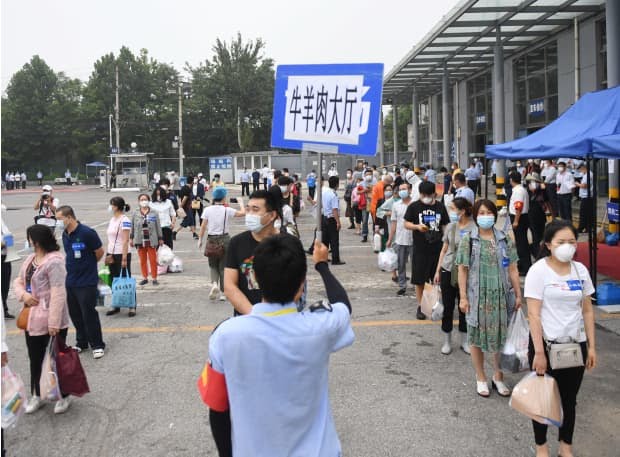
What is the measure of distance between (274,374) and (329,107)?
11.1 ft

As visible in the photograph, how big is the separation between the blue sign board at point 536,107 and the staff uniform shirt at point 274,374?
23.9 metres

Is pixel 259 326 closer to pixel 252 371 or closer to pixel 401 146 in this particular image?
pixel 252 371

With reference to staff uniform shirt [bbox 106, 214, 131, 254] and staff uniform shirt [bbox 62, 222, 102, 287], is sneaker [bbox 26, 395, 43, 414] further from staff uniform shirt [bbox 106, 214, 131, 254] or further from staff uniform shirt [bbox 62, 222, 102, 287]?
staff uniform shirt [bbox 106, 214, 131, 254]

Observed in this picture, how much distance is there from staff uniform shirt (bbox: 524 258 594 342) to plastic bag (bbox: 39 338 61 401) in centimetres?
369

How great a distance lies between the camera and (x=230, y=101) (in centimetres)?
6625

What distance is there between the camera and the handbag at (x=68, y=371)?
16.6ft

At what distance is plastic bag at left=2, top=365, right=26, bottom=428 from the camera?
3750mm

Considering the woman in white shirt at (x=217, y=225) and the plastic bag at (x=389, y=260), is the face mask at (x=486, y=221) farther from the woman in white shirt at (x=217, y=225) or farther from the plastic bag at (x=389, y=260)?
the plastic bag at (x=389, y=260)

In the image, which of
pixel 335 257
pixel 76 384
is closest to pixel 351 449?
pixel 76 384

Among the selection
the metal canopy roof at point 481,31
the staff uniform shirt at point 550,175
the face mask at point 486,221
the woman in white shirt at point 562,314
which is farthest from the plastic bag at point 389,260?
the metal canopy roof at point 481,31

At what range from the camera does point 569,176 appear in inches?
602

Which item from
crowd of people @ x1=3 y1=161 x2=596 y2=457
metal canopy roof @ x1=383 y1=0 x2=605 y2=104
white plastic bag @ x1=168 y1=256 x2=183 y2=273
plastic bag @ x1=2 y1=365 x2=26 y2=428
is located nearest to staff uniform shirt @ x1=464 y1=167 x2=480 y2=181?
metal canopy roof @ x1=383 y1=0 x2=605 y2=104

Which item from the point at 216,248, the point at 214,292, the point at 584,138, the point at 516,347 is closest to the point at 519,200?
the point at 584,138

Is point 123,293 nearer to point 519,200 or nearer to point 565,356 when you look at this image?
point 565,356
